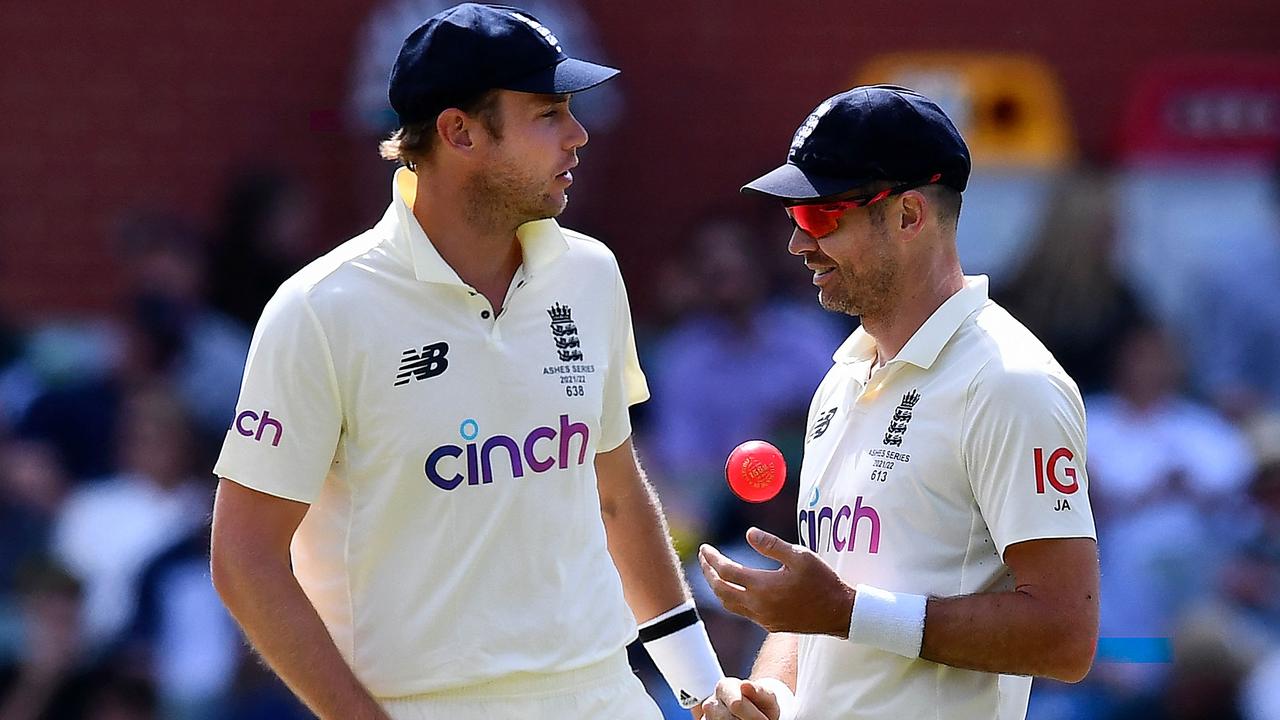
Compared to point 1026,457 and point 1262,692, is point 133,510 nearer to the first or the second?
point 1262,692

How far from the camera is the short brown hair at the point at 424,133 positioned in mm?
3160

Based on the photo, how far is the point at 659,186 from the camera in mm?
9023

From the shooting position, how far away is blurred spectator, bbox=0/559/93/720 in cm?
654

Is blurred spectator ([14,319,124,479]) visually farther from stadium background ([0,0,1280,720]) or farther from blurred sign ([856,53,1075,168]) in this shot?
blurred sign ([856,53,1075,168])

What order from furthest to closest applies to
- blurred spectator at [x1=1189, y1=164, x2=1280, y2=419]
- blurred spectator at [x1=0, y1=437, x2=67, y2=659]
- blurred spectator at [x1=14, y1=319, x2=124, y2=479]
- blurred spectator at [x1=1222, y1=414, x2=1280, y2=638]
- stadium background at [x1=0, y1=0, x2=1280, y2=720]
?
blurred spectator at [x1=1189, y1=164, x2=1280, y2=419], blurred spectator at [x1=14, y1=319, x2=124, y2=479], blurred spectator at [x1=1222, y1=414, x2=1280, y2=638], blurred spectator at [x1=0, y1=437, x2=67, y2=659], stadium background at [x1=0, y1=0, x2=1280, y2=720]

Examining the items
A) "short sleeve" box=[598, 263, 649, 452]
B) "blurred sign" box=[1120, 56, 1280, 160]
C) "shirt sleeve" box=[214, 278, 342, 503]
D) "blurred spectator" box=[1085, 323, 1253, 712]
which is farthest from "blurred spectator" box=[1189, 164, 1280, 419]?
"shirt sleeve" box=[214, 278, 342, 503]

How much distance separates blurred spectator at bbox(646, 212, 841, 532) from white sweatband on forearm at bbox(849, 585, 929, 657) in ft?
14.7

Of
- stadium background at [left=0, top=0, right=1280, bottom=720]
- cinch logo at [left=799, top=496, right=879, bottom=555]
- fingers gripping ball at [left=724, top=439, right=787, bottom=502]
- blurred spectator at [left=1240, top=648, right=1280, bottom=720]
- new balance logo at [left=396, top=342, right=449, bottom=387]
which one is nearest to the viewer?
cinch logo at [left=799, top=496, right=879, bottom=555]

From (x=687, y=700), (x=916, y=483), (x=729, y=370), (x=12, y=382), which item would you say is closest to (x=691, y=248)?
(x=729, y=370)

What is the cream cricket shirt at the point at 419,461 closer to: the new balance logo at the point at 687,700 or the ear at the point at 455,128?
the ear at the point at 455,128

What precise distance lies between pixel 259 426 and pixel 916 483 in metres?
1.08

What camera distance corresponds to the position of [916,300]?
9.80ft

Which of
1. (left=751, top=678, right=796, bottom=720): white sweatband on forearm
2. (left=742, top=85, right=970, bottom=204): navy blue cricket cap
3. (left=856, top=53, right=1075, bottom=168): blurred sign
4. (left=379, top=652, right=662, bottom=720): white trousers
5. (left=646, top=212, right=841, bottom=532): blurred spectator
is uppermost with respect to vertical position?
(left=742, top=85, right=970, bottom=204): navy blue cricket cap

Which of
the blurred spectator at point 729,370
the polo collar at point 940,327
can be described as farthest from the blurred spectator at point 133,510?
the polo collar at point 940,327
